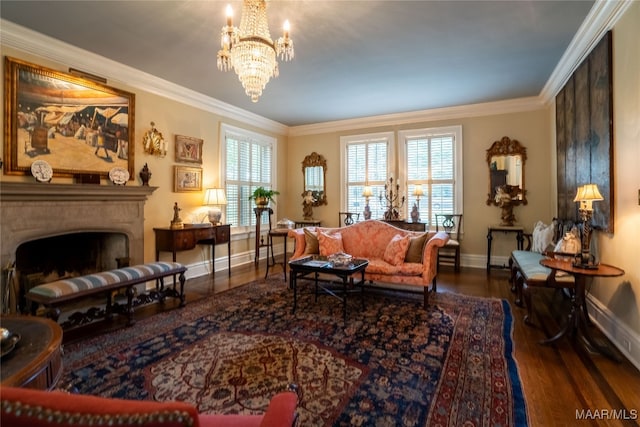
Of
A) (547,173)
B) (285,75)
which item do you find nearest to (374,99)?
(285,75)

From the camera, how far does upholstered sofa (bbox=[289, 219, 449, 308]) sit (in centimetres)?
371

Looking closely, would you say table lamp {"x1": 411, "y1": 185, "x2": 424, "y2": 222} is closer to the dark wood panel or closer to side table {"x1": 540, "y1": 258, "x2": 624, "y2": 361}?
the dark wood panel

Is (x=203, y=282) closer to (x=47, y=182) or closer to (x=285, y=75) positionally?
(x=47, y=182)

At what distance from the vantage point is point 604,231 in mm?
2914

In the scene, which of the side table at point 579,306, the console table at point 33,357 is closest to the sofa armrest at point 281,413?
the console table at point 33,357

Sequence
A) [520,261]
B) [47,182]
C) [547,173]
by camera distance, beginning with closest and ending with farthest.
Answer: [47,182] → [520,261] → [547,173]

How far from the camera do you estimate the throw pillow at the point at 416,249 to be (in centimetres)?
404

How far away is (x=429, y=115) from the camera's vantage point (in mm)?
6039

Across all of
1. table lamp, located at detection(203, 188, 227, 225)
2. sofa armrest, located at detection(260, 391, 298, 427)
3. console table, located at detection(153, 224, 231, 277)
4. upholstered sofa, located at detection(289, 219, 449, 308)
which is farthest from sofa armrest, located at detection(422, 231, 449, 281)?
table lamp, located at detection(203, 188, 227, 225)

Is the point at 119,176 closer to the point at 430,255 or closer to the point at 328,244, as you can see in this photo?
the point at 328,244

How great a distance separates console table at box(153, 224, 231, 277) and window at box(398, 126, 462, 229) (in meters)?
3.72

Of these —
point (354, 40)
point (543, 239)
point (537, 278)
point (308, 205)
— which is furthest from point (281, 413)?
point (308, 205)

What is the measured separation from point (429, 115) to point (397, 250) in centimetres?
332

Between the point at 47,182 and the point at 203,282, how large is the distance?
228 cm
